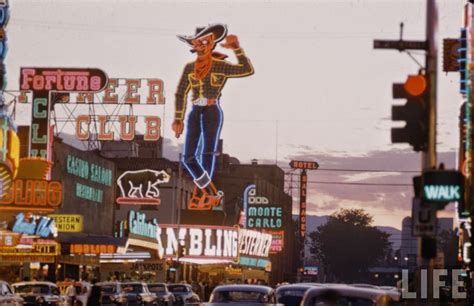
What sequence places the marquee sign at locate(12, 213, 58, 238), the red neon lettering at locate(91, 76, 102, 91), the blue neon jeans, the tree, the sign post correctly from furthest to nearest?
the tree < the sign post < the blue neon jeans < the red neon lettering at locate(91, 76, 102, 91) < the marquee sign at locate(12, 213, 58, 238)

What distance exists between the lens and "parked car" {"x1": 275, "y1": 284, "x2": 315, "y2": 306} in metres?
31.5

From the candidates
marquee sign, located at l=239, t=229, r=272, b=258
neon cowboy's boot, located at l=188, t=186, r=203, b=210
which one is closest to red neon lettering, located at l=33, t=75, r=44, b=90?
neon cowboy's boot, located at l=188, t=186, r=203, b=210

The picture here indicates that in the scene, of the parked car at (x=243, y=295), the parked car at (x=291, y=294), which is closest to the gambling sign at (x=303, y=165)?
the parked car at (x=291, y=294)

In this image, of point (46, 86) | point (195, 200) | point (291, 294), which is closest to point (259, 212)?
point (195, 200)

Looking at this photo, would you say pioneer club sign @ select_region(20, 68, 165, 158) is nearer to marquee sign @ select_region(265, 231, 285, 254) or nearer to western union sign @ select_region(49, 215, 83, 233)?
western union sign @ select_region(49, 215, 83, 233)

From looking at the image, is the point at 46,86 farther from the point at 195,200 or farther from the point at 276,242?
the point at 276,242

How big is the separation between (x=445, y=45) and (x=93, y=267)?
3231 centimetres

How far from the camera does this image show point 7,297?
3462cm

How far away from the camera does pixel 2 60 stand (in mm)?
46156

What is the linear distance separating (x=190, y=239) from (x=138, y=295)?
1167 inches

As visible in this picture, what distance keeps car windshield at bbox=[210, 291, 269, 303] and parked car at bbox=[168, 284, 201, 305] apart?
62.8 feet

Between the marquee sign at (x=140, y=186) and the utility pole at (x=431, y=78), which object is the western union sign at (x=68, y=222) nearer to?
the marquee sign at (x=140, y=186)

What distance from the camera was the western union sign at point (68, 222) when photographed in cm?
5344

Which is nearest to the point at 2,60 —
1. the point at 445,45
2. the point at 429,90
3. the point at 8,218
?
the point at 8,218
